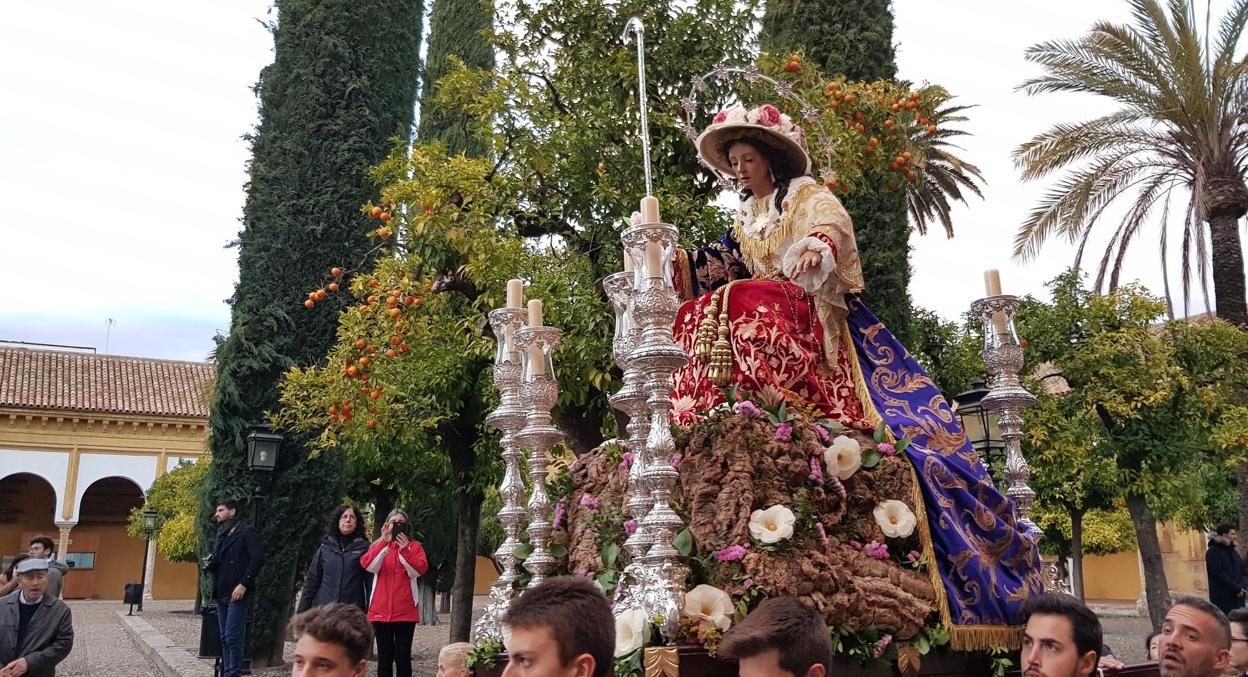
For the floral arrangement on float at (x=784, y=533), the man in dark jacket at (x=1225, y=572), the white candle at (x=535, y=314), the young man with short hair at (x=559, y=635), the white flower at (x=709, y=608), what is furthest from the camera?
the man in dark jacket at (x=1225, y=572)

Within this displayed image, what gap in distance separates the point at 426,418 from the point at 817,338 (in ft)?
20.8

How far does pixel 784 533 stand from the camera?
3689 mm

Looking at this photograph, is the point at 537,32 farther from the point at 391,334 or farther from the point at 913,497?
the point at 913,497

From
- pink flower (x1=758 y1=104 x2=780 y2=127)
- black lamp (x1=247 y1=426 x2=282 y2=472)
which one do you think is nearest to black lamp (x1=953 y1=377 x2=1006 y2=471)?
pink flower (x1=758 y1=104 x2=780 y2=127)

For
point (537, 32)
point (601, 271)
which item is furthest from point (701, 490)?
point (537, 32)

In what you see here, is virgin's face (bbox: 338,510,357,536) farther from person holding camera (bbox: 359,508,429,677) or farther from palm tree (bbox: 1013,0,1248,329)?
palm tree (bbox: 1013,0,1248,329)

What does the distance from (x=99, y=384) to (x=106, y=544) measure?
6734 millimetres

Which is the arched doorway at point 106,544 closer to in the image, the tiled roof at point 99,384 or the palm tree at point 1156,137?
the tiled roof at point 99,384

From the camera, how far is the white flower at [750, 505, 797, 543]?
12.1 feet

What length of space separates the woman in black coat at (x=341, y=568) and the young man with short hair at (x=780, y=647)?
19.4 feet

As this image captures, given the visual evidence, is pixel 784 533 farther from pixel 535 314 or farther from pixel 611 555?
pixel 535 314

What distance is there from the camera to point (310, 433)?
12977mm

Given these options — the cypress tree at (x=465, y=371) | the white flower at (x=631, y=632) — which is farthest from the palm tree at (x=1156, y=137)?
the white flower at (x=631, y=632)

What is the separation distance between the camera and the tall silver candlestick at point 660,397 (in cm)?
351
